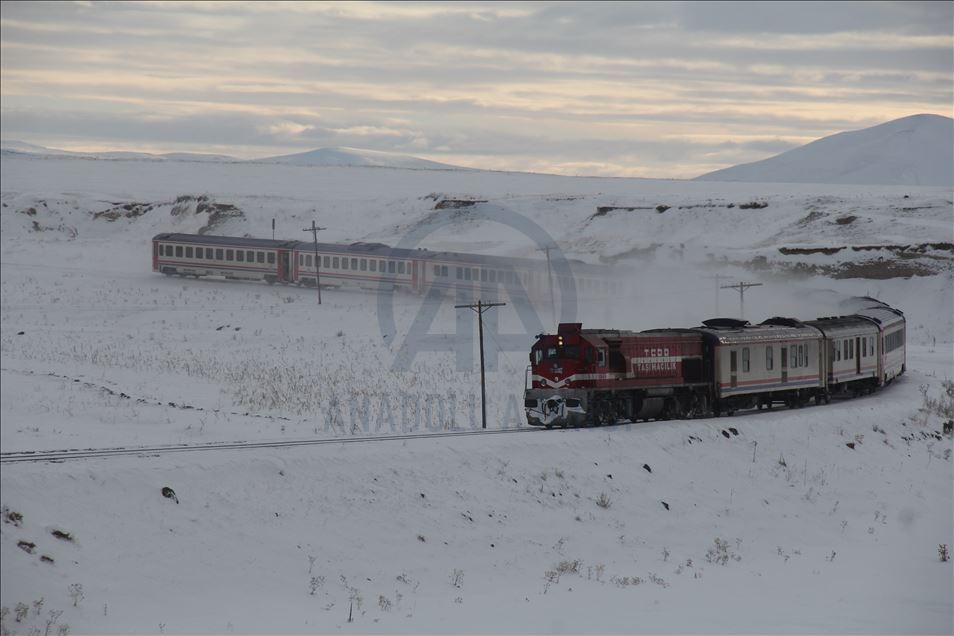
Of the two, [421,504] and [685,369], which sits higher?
[685,369]

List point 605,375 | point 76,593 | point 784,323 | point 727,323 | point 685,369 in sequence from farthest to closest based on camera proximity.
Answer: point 784,323 < point 727,323 < point 685,369 < point 605,375 < point 76,593

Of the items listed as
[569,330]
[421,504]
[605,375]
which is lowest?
[421,504]

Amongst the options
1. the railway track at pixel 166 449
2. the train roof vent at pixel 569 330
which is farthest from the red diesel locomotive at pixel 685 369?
the railway track at pixel 166 449

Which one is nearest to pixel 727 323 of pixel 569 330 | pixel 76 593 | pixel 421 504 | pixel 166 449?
pixel 569 330

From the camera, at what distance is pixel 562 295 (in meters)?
77.5

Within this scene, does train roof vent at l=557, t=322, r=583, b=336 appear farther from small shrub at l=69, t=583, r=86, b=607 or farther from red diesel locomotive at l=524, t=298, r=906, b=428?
small shrub at l=69, t=583, r=86, b=607

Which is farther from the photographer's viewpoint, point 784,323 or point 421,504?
point 784,323

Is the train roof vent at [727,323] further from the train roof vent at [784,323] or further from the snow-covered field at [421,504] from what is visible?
the snow-covered field at [421,504]

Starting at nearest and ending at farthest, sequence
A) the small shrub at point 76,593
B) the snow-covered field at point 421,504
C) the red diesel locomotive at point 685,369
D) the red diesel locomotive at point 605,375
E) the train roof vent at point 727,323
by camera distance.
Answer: the small shrub at point 76,593
the snow-covered field at point 421,504
the red diesel locomotive at point 605,375
the red diesel locomotive at point 685,369
the train roof vent at point 727,323

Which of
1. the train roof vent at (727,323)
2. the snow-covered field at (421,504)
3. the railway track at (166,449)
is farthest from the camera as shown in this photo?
the train roof vent at (727,323)

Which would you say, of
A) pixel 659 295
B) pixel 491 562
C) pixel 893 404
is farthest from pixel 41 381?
pixel 659 295

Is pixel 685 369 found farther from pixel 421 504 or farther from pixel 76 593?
pixel 76 593

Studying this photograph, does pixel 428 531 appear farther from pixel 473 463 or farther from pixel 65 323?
pixel 65 323

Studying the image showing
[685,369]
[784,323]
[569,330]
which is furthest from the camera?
[784,323]
